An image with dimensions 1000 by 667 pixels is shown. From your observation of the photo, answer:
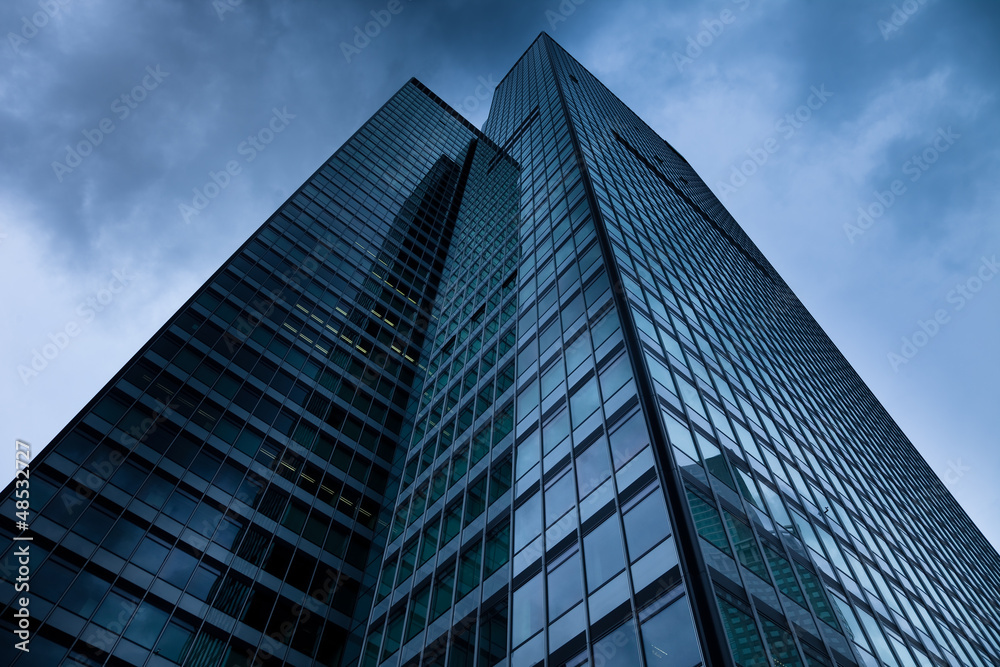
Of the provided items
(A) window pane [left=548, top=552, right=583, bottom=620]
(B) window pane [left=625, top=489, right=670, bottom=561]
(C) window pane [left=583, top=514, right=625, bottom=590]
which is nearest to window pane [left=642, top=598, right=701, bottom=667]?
(B) window pane [left=625, top=489, right=670, bottom=561]

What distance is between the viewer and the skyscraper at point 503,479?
1753 centimetres

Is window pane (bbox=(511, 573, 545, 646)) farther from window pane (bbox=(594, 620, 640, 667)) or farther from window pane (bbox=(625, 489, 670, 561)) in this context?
window pane (bbox=(625, 489, 670, 561))

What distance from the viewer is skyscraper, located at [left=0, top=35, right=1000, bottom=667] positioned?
690 inches

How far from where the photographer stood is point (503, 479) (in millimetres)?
25078

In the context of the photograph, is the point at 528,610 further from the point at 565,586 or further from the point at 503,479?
the point at 503,479

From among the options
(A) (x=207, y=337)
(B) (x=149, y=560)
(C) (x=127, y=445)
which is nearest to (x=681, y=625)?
(B) (x=149, y=560)

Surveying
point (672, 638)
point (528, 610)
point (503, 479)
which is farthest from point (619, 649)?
point (503, 479)

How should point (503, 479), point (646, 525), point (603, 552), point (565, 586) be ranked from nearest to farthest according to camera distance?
1. point (646, 525)
2. point (603, 552)
3. point (565, 586)
4. point (503, 479)

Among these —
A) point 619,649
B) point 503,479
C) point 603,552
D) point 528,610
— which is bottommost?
point 619,649

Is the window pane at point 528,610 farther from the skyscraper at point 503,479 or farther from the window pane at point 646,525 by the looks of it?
the window pane at point 646,525

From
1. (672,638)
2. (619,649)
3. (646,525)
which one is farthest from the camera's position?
(646,525)

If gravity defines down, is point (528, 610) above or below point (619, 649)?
above

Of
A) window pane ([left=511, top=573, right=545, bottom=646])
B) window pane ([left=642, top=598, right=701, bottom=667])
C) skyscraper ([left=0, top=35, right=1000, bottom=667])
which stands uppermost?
skyscraper ([left=0, top=35, right=1000, bottom=667])

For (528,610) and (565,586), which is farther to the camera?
(528,610)
